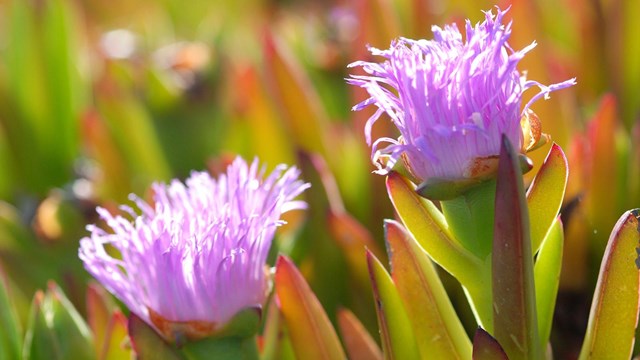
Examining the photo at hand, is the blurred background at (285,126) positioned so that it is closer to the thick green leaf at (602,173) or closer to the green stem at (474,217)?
the thick green leaf at (602,173)

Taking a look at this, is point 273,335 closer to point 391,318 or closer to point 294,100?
point 391,318

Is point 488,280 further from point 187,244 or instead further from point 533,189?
point 187,244

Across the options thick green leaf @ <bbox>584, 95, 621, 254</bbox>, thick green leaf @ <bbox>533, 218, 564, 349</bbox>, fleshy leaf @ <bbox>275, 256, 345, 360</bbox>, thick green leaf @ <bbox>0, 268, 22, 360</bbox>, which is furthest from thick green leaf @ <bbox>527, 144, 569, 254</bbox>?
thick green leaf @ <bbox>0, 268, 22, 360</bbox>

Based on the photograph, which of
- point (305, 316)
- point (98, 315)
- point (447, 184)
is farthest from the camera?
point (98, 315)

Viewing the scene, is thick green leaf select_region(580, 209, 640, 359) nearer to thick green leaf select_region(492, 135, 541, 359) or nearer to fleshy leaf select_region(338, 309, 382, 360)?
thick green leaf select_region(492, 135, 541, 359)

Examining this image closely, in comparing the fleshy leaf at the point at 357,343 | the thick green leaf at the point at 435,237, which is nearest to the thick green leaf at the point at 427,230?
the thick green leaf at the point at 435,237

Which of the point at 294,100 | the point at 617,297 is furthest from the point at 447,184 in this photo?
the point at 294,100
